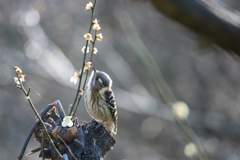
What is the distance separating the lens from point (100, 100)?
369cm

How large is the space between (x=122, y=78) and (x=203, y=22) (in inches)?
429

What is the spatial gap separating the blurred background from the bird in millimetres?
5991

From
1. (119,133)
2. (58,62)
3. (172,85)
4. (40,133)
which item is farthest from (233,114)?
(40,133)

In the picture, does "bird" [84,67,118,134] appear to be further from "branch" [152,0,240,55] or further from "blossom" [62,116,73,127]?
"branch" [152,0,240,55]

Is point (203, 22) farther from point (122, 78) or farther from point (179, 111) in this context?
point (122, 78)

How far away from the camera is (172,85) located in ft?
42.5

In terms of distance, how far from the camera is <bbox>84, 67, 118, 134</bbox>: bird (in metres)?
3.60

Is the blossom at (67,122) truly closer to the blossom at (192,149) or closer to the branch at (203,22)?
the blossom at (192,149)

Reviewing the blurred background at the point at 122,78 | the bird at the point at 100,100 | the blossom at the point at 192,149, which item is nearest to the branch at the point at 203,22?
the blossom at the point at 192,149

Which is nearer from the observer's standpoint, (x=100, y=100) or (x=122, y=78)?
(x=100, y=100)

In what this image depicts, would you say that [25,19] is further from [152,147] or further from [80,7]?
[152,147]

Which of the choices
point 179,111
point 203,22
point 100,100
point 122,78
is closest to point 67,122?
point 179,111

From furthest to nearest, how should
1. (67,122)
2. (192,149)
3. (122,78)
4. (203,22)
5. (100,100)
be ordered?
(122,78), (100,100), (67,122), (192,149), (203,22)

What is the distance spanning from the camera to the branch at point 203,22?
69 cm
